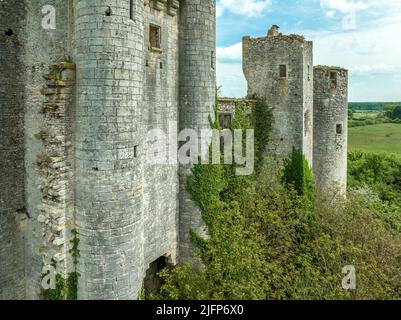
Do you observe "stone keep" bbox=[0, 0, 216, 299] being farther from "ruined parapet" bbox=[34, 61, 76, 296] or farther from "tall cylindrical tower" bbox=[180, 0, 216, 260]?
"tall cylindrical tower" bbox=[180, 0, 216, 260]

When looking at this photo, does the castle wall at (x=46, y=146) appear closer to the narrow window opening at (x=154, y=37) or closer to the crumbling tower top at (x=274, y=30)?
the narrow window opening at (x=154, y=37)

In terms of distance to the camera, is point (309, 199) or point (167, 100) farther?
point (309, 199)

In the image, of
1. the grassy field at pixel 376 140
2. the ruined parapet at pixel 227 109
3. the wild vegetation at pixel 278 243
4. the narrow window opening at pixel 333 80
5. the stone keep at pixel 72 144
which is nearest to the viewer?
the stone keep at pixel 72 144

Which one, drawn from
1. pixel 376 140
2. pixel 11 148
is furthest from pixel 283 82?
pixel 376 140

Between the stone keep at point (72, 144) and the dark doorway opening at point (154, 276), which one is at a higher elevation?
the stone keep at point (72, 144)

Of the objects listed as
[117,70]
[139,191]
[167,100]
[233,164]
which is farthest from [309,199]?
[117,70]

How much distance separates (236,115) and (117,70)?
35.1 ft

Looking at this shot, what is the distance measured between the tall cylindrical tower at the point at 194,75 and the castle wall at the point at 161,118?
1.13 feet

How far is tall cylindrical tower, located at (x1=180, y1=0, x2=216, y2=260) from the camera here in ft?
50.7

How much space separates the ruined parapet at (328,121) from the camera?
2556 cm

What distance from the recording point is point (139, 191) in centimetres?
1162

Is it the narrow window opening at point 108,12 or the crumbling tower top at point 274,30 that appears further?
the crumbling tower top at point 274,30

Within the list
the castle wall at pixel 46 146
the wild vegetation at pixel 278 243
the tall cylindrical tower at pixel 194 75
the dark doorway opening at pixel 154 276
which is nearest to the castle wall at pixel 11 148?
the castle wall at pixel 46 146
